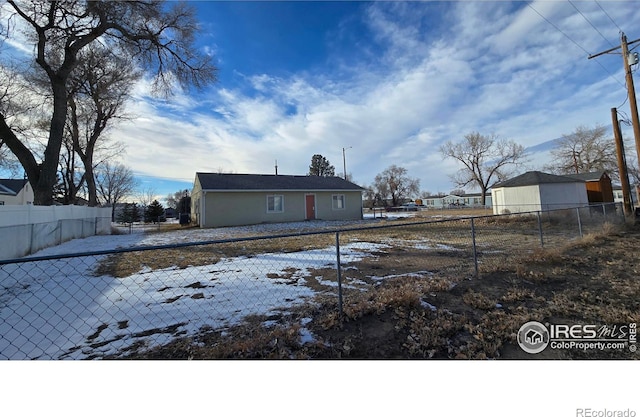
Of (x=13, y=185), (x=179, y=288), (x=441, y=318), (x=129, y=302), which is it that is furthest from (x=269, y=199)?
(x=13, y=185)

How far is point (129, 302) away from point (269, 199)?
48.5 ft

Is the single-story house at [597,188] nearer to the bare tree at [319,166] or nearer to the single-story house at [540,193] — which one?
the single-story house at [540,193]

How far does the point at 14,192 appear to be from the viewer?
1075 inches

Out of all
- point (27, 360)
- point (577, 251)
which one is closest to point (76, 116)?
point (27, 360)

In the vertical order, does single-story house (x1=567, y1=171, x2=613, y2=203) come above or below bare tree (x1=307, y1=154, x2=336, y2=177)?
below

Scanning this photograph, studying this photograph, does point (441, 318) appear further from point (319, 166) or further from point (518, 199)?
point (319, 166)

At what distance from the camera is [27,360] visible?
238cm

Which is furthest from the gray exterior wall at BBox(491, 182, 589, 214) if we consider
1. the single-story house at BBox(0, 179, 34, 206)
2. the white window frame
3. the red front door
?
the single-story house at BBox(0, 179, 34, 206)

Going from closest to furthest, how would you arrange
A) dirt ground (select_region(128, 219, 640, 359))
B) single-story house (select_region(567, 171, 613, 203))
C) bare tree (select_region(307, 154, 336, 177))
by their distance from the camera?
dirt ground (select_region(128, 219, 640, 359))
single-story house (select_region(567, 171, 613, 203))
bare tree (select_region(307, 154, 336, 177))

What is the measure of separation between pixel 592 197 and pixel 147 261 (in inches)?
1186

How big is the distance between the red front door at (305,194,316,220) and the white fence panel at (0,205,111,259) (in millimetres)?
12921

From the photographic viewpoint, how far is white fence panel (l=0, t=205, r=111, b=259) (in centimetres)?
674

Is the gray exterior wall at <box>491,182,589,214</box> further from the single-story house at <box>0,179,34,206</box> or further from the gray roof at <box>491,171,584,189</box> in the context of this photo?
the single-story house at <box>0,179,34,206</box>

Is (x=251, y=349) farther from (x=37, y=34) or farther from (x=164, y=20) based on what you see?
(x=37, y=34)
